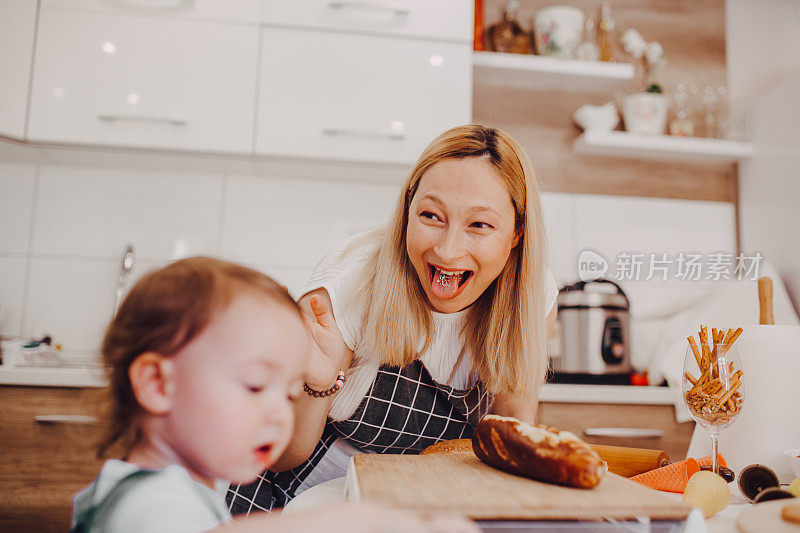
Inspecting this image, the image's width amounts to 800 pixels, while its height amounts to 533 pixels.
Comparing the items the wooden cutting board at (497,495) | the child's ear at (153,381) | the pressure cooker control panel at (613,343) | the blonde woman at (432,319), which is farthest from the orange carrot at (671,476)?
the pressure cooker control panel at (613,343)

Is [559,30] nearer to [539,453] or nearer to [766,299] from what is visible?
[766,299]

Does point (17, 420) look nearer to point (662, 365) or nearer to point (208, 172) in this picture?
point (208, 172)

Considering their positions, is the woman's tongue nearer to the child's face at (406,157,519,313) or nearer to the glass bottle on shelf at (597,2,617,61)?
the child's face at (406,157,519,313)

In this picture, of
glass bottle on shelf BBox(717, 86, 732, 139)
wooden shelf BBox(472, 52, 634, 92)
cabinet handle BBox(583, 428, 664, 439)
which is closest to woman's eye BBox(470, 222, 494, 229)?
cabinet handle BBox(583, 428, 664, 439)

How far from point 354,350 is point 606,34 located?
1.78 m

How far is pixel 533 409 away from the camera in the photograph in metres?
1.23

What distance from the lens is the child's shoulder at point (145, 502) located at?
0.50m

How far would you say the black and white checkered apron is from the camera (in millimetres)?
1158

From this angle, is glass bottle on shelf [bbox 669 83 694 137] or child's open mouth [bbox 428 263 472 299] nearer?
child's open mouth [bbox 428 263 472 299]

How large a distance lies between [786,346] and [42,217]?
2.16 meters

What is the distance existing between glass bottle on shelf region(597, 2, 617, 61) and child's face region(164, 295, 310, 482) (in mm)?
2141

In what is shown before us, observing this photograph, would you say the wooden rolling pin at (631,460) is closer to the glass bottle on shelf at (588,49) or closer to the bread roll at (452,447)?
the bread roll at (452,447)

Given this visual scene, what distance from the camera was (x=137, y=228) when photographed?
2.18 metres

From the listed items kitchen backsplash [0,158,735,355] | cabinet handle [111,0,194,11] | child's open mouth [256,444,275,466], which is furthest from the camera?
kitchen backsplash [0,158,735,355]
